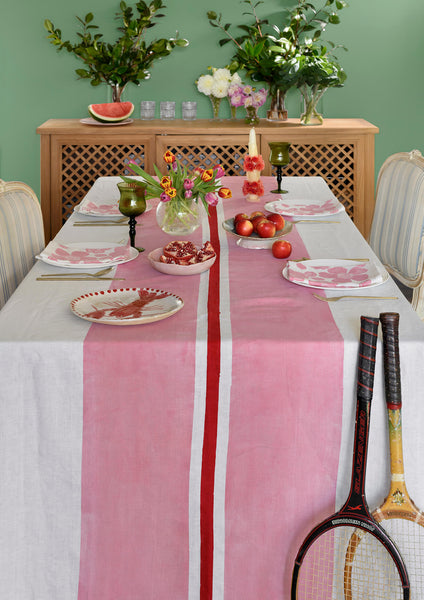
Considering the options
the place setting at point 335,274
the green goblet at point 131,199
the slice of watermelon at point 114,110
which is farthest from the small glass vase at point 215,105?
the place setting at point 335,274

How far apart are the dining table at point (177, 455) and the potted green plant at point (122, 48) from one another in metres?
2.86

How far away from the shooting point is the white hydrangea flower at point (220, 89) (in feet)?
12.5

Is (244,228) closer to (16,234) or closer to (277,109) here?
(16,234)

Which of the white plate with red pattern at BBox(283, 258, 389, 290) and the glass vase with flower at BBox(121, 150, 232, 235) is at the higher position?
the glass vase with flower at BBox(121, 150, 232, 235)

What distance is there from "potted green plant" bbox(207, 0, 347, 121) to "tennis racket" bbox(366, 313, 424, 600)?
267 centimetres

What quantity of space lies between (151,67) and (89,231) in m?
2.18

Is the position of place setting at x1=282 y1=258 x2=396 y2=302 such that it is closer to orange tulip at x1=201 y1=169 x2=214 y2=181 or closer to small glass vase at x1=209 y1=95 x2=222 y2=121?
orange tulip at x1=201 y1=169 x2=214 y2=181

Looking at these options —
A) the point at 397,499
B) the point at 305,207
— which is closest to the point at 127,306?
the point at 397,499

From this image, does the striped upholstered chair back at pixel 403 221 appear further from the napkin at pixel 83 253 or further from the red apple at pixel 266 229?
the napkin at pixel 83 253

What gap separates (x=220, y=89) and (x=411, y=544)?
306 centimetres

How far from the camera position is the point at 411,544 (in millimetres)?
1262

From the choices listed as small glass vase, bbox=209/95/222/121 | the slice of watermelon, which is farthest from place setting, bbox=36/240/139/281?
small glass vase, bbox=209/95/222/121

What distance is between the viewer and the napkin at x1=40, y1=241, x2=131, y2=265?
1790 millimetres

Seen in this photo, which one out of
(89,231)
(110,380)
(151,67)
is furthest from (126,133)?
(110,380)
